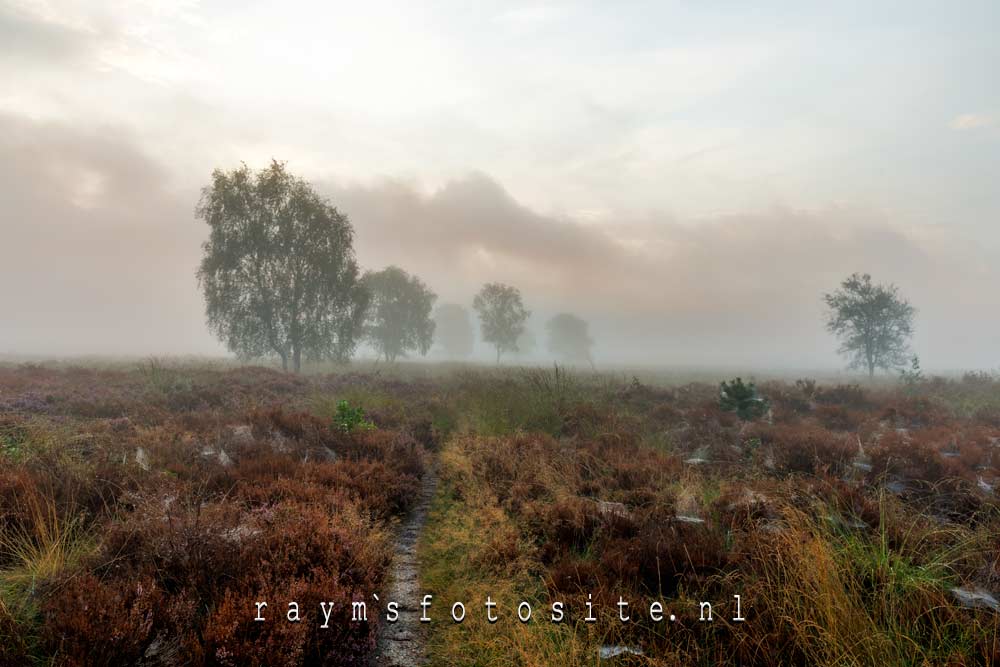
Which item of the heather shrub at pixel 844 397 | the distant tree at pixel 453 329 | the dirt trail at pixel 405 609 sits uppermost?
the distant tree at pixel 453 329

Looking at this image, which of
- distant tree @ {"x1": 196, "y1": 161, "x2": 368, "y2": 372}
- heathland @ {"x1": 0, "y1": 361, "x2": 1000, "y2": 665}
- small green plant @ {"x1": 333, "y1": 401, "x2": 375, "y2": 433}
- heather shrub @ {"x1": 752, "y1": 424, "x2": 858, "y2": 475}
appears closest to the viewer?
heathland @ {"x1": 0, "y1": 361, "x2": 1000, "y2": 665}

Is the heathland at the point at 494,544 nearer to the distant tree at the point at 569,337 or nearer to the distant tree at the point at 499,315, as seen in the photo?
the distant tree at the point at 499,315

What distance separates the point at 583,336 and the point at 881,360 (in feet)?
266

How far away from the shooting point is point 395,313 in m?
64.2

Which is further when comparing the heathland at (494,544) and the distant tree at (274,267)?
the distant tree at (274,267)

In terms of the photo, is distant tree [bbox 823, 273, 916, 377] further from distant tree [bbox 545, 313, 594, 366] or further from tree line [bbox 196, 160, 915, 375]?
distant tree [bbox 545, 313, 594, 366]

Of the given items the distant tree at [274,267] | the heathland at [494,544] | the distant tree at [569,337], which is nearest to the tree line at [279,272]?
the distant tree at [274,267]

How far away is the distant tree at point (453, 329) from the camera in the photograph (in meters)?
109

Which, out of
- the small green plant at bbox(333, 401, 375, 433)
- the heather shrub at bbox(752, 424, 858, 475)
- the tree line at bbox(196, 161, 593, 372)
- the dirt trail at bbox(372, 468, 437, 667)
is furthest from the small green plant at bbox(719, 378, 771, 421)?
the tree line at bbox(196, 161, 593, 372)

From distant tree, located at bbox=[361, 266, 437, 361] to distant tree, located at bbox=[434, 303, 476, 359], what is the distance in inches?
1681

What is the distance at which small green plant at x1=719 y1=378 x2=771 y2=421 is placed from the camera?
14898 millimetres

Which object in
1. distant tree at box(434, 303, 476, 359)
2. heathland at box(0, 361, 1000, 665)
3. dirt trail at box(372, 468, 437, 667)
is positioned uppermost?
distant tree at box(434, 303, 476, 359)

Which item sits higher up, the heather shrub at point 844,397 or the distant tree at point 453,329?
the distant tree at point 453,329

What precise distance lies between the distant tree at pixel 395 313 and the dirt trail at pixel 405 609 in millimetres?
57718
